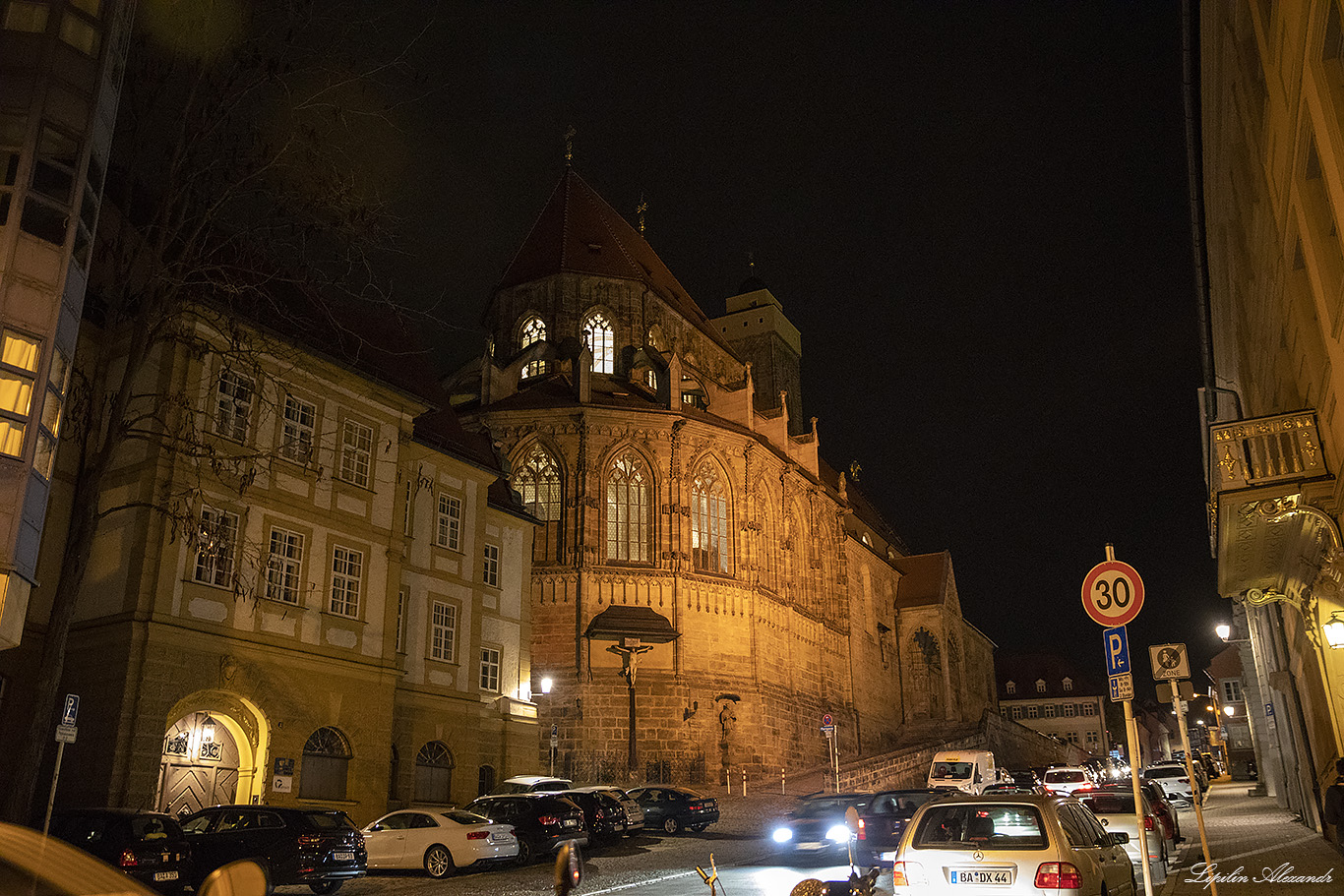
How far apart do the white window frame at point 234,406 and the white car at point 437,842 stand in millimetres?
8896

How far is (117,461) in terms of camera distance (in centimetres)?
2169

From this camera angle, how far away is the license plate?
883cm

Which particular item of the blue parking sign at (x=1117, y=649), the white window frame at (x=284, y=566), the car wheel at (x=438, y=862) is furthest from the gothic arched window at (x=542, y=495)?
the blue parking sign at (x=1117, y=649)

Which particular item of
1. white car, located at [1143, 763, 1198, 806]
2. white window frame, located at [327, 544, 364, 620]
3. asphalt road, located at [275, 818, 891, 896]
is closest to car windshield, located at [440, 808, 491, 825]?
asphalt road, located at [275, 818, 891, 896]

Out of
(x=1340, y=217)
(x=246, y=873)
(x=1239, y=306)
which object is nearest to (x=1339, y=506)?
(x=1340, y=217)

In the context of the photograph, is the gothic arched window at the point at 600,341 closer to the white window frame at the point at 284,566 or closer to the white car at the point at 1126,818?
the white window frame at the point at 284,566

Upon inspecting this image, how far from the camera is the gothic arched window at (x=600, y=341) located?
4744cm

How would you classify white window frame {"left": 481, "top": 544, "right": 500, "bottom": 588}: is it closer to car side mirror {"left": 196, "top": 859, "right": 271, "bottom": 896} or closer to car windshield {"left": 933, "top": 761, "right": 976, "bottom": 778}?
car windshield {"left": 933, "top": 761, "right": 976, "bottom": 778}

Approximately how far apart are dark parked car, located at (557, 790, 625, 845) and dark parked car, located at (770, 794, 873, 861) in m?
4.88

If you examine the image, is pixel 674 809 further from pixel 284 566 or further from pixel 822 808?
pixel 284 566

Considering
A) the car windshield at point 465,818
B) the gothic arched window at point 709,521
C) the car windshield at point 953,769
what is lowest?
the car windshield at point 465,818

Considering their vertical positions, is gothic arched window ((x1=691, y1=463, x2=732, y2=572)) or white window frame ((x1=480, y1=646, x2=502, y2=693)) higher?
gothic arched window ((x1=691, y1=463, x2=732, y2=572))

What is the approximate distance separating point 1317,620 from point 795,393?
194ft

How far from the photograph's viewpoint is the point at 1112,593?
9.80 m
